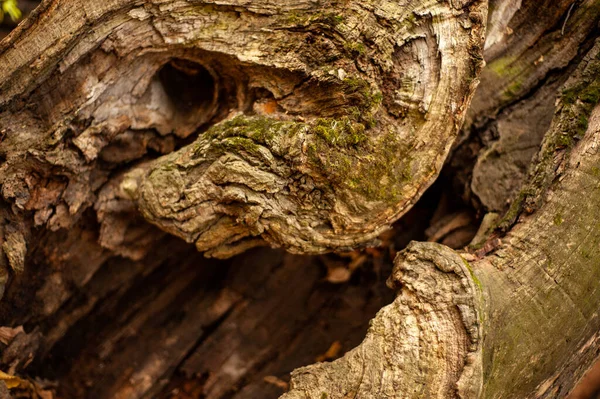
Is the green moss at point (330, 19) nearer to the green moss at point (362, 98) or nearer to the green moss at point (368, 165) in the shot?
the green moss at point (362, 98)

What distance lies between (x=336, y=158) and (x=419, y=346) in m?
0.78

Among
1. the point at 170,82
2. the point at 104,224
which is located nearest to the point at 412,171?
the point at 170,82

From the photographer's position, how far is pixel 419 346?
5.98ft

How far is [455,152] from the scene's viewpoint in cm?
269

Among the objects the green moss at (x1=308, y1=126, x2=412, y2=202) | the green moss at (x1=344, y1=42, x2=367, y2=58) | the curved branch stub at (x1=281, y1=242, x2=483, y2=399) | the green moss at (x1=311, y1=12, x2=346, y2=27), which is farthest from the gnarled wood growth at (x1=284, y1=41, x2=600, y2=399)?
the green moss at (x1=311, y1=12, x2=346, y2=27)

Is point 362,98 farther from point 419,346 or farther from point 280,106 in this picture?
point 419,346

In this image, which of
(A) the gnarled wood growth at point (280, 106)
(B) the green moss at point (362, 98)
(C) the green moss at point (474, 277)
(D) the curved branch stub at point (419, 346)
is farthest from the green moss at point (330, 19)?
(C) the green moss at point (474, 277)

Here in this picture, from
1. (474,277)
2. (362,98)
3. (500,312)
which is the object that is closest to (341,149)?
(362,98)

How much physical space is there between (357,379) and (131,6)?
179 centimetres

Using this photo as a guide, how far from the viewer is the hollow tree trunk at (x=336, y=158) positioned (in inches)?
74.5

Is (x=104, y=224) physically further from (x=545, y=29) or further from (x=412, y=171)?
(x=545, y=29)

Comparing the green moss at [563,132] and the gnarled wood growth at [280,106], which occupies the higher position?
the green moss at [563,132]

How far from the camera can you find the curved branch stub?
177 cm

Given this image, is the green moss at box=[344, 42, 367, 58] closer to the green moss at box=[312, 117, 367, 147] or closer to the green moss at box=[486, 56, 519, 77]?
the green moss at box=[312, 117, 367, 147]
